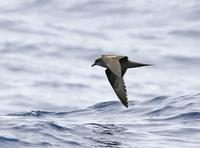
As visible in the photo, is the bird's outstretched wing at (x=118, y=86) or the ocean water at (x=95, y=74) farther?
the bird's outstretched wing at (x=118, y=86)

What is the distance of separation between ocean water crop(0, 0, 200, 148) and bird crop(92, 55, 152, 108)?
455 mm

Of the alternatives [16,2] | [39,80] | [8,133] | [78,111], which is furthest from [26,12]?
[8,133]

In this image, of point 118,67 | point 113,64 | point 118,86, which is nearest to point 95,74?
point 118,86

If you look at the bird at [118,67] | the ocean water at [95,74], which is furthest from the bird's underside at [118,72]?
the ocean water at [95,74]

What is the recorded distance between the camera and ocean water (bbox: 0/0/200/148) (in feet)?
32.6

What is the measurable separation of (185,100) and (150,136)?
2.27m

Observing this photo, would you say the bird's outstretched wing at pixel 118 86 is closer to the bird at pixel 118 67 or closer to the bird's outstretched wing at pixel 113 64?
the bird at pixel 118 67

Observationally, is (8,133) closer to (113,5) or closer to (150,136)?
(150,136)

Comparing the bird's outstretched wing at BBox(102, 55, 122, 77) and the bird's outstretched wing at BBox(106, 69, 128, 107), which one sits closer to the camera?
the bird's outstretched wing at BBox(102, 55, 122, 77)

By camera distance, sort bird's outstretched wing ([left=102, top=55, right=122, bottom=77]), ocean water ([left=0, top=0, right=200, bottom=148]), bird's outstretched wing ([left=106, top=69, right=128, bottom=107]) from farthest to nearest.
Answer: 1. bird's outstretched wing ([left=106, top=69, right=128, bottom=107])
2. ocean water ([left=0, top=0, right=200, bottom=148])
3. bird's outstretched wing ([left=102, top=55, right=122, bottom=77])

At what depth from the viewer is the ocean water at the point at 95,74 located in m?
9.92

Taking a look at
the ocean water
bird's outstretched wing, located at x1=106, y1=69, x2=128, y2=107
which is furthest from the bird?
the ocean water

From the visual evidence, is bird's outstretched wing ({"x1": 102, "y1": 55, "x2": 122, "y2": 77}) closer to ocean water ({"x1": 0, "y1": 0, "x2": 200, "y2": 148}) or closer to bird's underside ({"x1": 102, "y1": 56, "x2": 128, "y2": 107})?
bird's underside ({"x1": 102, "y1": 56, "x2": 128, "y2": 107})

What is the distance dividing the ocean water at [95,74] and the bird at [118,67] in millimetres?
455
